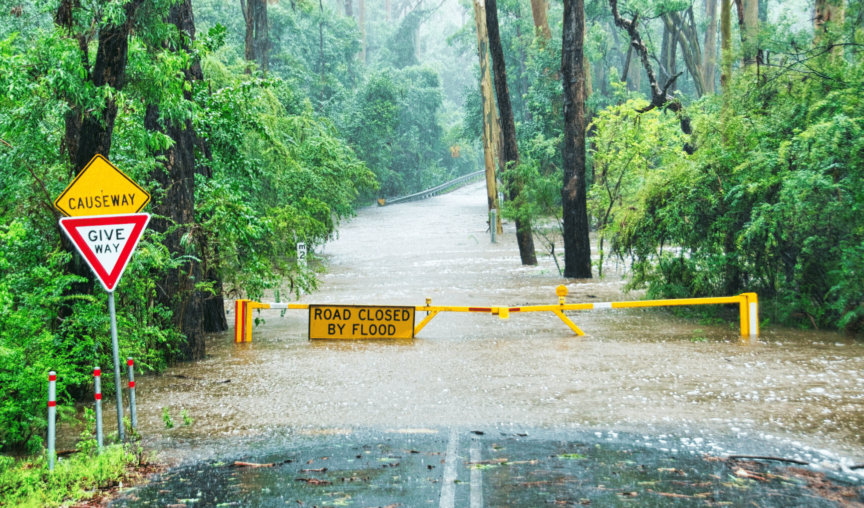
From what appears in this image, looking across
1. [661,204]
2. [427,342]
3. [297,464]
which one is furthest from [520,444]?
[661,204]

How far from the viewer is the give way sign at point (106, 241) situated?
716 cm

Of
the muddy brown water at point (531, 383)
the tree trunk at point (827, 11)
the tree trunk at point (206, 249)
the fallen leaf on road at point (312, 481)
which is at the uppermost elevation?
the tree trunk at point (827, 11)

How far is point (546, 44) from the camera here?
40.6 m

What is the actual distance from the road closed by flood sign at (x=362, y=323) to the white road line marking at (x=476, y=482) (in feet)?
20.7

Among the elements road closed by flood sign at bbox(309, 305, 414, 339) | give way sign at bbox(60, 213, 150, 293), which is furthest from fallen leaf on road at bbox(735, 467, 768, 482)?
road closed by flood sign at bbox(309, 305, 414, 339)

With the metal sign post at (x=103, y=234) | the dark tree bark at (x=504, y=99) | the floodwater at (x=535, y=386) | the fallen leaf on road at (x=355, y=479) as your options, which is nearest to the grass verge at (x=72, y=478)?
the floodwater at (x=535, y=386)

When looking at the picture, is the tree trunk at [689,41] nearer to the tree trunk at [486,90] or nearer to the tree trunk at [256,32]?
the tree trunk at [486,90]

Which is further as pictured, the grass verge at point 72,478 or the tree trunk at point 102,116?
the tree trunk at point 102,116

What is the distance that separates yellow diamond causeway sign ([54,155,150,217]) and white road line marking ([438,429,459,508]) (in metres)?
3.99

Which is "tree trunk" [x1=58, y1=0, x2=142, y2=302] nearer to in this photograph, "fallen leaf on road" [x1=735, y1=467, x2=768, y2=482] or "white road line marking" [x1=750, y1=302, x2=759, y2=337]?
"fallen leaf on road" [x1=735, y1=467, x2=768, y2=482]

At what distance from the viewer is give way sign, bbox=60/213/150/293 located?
7156 mm

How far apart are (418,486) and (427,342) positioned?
6.91 meters

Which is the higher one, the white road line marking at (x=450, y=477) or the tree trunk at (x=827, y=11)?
the tree trunk at (x=827, y=11)

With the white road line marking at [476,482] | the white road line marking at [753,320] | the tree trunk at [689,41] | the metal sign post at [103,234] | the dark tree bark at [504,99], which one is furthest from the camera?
the tree trunk at [689,41]
